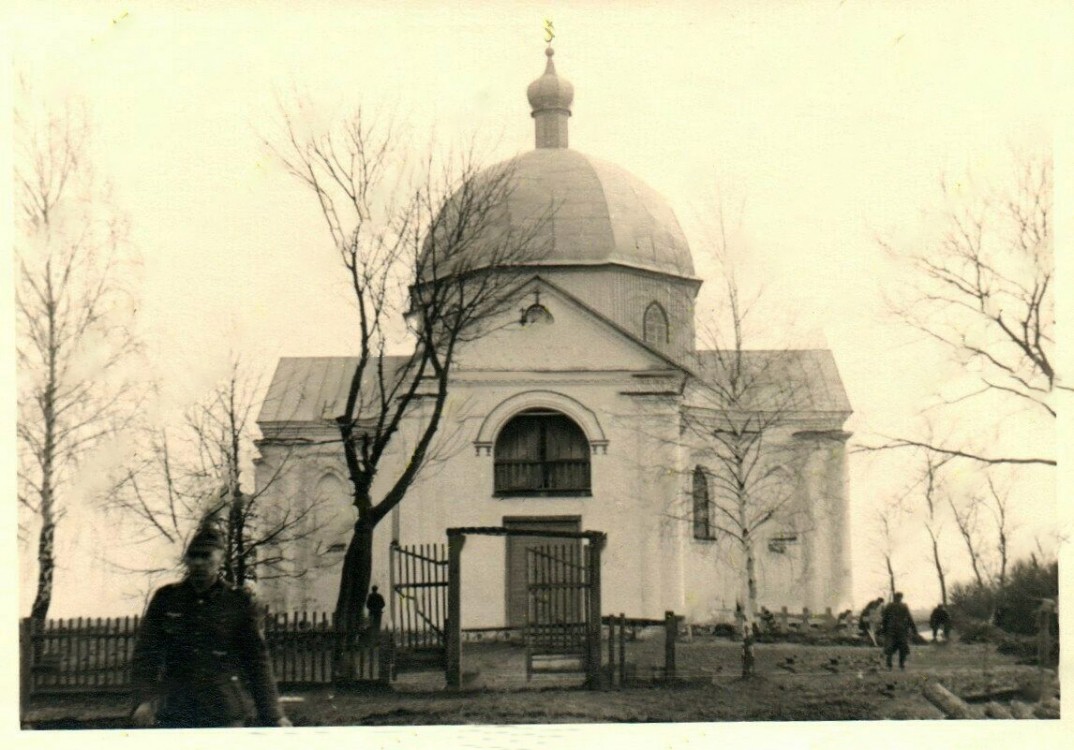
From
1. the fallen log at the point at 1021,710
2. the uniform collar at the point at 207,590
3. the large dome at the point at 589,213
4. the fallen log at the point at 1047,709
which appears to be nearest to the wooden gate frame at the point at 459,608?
the fallen log at the point at 1021,710

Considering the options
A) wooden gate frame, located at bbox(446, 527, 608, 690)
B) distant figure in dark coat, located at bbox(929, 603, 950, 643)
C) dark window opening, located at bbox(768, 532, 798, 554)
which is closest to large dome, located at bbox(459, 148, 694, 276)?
dark window opening, located at bbox(768, 532, 798, 554)

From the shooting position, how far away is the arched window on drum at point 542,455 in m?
22.4

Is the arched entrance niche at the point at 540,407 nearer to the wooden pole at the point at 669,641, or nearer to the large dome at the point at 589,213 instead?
the large dome at the point at 589,213

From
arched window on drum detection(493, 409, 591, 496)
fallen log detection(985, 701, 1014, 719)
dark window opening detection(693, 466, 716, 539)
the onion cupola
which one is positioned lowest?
fallen log detection(985, 701, 1014, 719)

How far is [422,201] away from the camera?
59.6 ft

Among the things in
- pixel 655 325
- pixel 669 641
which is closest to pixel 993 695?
pixel 669 641

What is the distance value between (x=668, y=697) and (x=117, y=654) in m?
6.58

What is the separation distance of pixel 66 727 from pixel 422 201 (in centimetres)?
800

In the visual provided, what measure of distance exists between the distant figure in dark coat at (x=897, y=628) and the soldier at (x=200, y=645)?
8.88m

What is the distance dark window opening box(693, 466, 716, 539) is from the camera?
2138cm

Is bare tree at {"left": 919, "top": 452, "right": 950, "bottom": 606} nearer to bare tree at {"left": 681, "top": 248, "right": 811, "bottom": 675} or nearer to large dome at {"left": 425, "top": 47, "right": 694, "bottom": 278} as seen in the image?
bare tree at {"left": 681, "top": 248, "right": 811, "bottom": 675}

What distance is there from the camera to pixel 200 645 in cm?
1099

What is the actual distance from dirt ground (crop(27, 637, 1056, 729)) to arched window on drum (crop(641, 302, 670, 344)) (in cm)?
1022

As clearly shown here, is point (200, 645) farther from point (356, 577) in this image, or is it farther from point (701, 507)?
point (701, 507)
